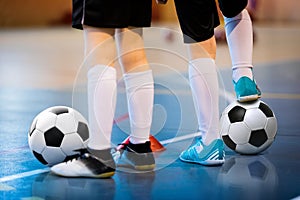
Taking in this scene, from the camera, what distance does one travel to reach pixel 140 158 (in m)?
2.98

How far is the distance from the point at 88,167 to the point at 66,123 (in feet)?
1.07

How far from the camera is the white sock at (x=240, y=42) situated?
3.28 metres

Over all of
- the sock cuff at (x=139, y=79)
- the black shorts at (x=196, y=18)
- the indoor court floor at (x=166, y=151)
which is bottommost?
the indoor court floor at (x=166, y=151)

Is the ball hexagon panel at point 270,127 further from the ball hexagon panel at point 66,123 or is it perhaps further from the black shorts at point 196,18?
the ball hexagon panel at point 66,123

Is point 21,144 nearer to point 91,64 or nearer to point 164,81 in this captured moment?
point 91,64

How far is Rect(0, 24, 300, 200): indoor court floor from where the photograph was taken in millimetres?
2625

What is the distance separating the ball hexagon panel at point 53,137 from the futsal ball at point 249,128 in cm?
77

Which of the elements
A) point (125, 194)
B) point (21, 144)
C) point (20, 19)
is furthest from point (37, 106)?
point (20, 19)

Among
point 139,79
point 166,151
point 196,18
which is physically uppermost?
point 196,18

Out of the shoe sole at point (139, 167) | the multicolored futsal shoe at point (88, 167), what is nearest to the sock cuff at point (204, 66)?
the shoe sole at point (139, 167)

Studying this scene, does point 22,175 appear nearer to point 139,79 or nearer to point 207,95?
point 139,79

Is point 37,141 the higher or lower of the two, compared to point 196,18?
lower

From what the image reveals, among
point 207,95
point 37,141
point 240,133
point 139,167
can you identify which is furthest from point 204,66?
point 37,141

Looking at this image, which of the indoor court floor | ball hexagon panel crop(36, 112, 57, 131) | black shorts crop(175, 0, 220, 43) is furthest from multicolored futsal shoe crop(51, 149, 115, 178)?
black shorts crop(175, 0, 220, 43)
